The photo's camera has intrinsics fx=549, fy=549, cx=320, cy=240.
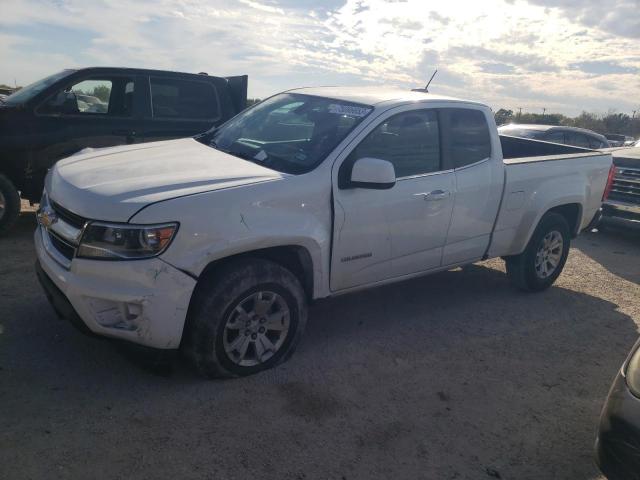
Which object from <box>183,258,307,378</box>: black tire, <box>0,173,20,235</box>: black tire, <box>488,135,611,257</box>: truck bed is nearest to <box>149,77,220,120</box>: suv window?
<box>0,173,20,235</box>: black tire

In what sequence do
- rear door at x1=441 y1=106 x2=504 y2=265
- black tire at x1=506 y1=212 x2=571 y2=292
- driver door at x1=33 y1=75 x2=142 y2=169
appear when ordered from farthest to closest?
1. driver door at x1=33 y1=75 x2=142 y2=169
2. black tire at x1=506 y1=212 x2=571 y2=292
3. rear door at x1=441 y1=106 x2=504 y2=265

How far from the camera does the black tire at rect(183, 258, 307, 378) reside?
3248 millimetres

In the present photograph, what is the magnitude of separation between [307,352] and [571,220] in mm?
3502

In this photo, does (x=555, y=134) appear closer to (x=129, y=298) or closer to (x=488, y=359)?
(x=488, y=359)

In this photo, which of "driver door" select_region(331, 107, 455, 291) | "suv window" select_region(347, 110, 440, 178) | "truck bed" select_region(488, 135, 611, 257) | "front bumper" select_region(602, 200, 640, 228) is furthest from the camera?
"front bumper" select_region(602, 200, 640, 228)

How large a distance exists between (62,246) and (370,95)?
8.57 feet

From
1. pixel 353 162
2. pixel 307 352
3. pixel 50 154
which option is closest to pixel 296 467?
pixel 307 352

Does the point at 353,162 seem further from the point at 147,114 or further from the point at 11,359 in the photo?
the point at 147,114

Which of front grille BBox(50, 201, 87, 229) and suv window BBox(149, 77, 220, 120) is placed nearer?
front grille BBox(50, 201, 87, 229)

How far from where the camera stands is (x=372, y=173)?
3.62 metres

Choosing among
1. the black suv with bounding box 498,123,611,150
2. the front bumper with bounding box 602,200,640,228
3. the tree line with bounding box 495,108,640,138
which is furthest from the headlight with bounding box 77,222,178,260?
the tree line with bounding box 495,108,640,138

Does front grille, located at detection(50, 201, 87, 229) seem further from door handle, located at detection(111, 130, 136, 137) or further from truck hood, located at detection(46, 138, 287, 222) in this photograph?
door handle, located at detection(111, 130, 136, 137)

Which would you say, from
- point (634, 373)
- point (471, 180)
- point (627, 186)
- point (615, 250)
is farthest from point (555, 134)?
point (634, 373)

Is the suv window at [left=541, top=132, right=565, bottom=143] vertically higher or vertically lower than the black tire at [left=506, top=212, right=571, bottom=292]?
higher
